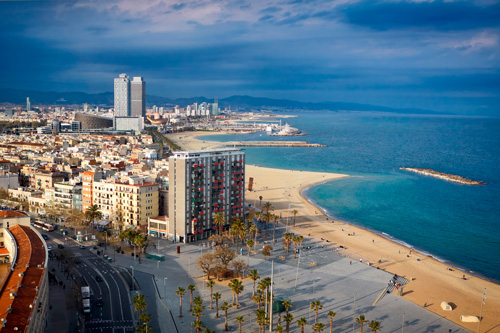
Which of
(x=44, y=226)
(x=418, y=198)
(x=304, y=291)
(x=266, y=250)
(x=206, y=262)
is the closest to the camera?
(x=304, y=291)

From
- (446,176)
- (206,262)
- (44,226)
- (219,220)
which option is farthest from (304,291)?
(446,176)

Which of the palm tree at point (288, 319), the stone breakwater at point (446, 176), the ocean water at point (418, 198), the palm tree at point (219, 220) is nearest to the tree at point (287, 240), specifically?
the palm tree at point (219, 220)

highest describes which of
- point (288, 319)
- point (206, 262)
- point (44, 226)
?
point (206, 262)

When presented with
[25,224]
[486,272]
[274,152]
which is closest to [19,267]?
[25,224]

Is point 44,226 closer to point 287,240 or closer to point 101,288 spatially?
point 101,288

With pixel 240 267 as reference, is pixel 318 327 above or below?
below

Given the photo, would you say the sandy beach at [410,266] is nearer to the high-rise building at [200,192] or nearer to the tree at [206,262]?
the high-rise building at [200,192]

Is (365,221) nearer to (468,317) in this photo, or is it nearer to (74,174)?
(468,317)

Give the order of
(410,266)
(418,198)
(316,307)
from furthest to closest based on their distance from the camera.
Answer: (418,198)
(410,266)
(316,307)
